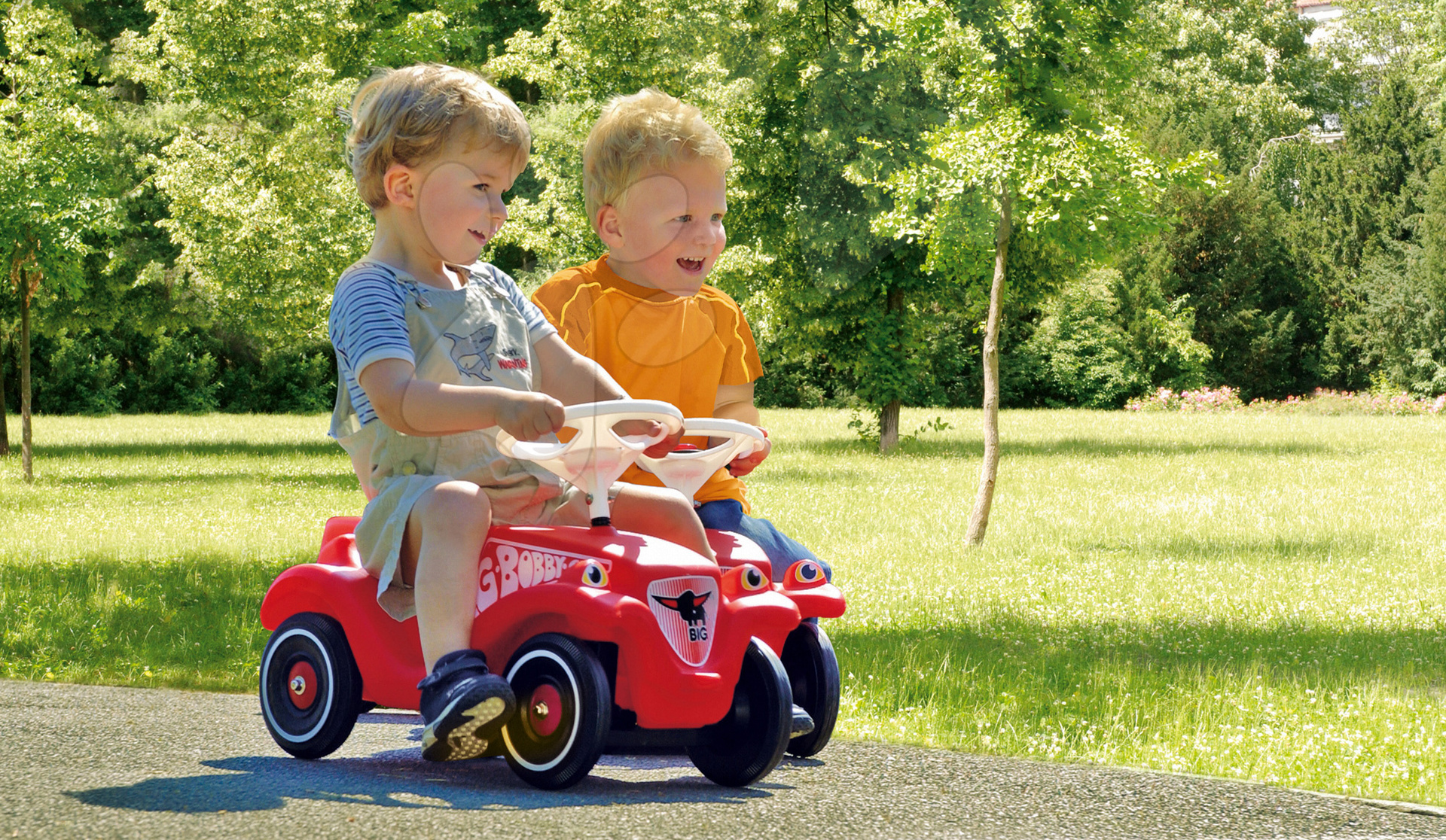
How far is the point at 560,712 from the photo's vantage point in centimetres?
315

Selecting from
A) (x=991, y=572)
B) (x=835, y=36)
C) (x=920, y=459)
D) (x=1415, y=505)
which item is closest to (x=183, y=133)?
(x=835, y=36)

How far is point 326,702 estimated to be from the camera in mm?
3611

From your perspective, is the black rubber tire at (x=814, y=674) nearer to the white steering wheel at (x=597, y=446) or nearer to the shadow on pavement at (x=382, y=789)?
the shadow on pavement at (x=382, y=789)

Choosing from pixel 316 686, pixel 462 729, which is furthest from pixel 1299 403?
pixel 462 729

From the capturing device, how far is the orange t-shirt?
13.0ft

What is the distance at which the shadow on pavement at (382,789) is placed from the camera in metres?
3.14

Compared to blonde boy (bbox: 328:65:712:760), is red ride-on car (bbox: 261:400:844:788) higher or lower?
lower

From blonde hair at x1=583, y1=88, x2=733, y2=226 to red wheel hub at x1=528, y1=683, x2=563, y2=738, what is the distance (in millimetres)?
1452

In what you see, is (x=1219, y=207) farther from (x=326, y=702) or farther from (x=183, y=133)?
(x=326, y=702)

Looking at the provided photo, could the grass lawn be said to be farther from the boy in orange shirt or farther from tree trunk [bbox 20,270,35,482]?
the boy in orange shirt

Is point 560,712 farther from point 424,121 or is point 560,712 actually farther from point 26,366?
point 26,366

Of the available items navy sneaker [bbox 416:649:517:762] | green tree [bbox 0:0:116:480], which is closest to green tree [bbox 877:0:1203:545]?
navy sneaker [bbox 416:649:517:762]

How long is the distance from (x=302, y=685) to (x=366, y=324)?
1074 millimetres

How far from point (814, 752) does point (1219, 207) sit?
4260 cm
